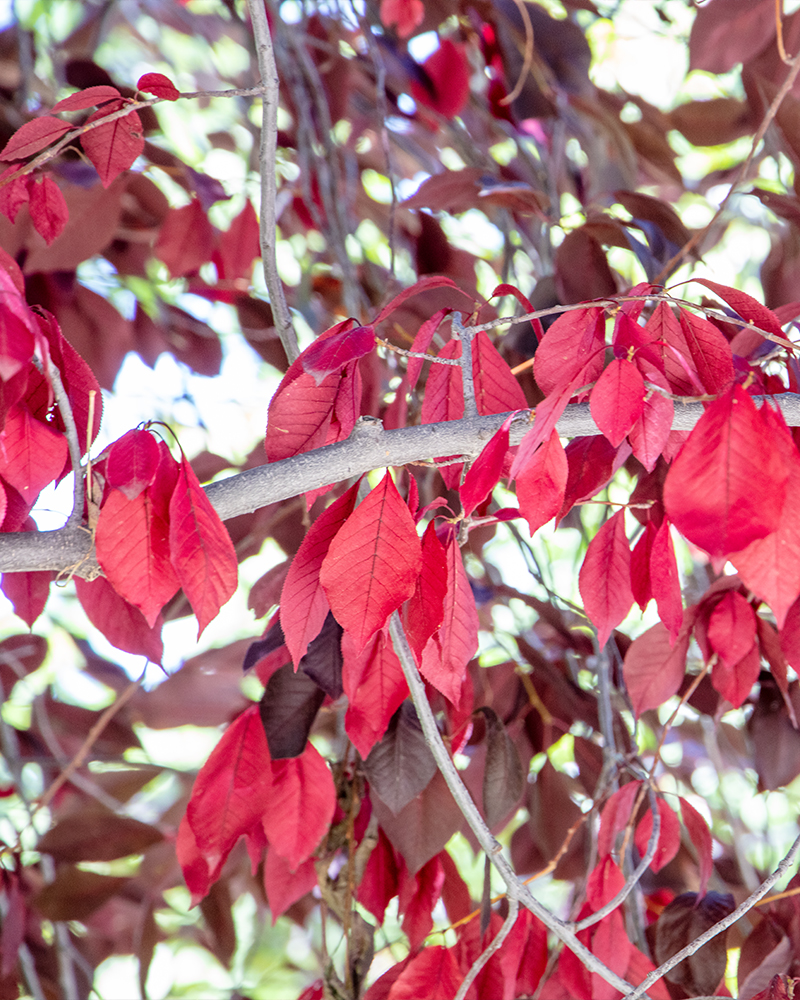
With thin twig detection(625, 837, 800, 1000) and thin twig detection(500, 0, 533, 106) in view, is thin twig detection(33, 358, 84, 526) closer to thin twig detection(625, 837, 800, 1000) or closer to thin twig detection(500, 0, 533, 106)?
thin twig detection(625, 837, 800, 1000)

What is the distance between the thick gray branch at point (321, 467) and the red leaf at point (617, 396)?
1.6 inches

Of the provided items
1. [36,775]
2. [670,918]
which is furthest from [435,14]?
[36,775]

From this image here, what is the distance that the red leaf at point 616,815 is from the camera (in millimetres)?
598

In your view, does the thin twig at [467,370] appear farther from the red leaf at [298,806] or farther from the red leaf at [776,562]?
the red leaf at [298,806]

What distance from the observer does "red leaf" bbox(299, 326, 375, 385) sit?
36 cm

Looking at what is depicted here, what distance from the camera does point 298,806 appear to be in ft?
1.87

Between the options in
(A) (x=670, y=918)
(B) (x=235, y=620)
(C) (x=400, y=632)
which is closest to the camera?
(C) (x=400, y=632)

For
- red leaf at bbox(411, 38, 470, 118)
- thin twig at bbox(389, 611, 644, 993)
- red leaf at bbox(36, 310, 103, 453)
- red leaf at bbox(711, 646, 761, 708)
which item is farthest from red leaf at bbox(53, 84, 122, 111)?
red leaf at bbox(411, 38, 470, 118)

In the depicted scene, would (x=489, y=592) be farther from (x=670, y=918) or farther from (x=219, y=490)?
(x=219, y=490)

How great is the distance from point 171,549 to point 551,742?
0.62 metres

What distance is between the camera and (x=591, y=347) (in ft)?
1.33

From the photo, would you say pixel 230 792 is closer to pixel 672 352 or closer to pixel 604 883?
pixel 604 883

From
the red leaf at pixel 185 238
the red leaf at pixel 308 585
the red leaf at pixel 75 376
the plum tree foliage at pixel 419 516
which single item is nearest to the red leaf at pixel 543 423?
the plum tree foliage at pixel 419 516

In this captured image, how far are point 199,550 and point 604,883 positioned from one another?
0.40 m
